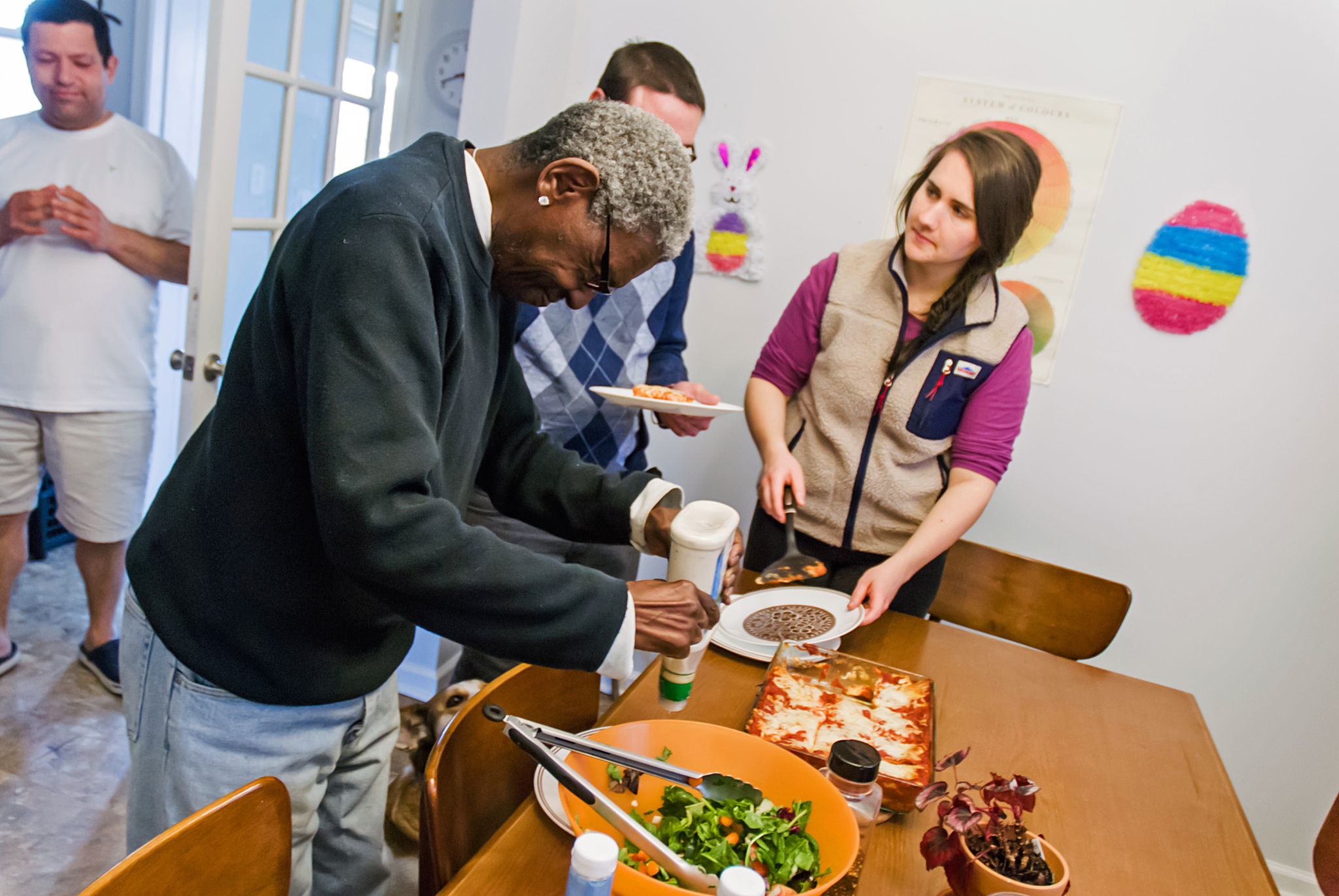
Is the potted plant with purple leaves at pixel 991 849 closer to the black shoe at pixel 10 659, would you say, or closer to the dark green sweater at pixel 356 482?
the dark green sweater at pixel 356 482

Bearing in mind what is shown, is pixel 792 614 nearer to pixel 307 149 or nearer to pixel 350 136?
pixel 307 149

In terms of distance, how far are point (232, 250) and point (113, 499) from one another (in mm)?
864

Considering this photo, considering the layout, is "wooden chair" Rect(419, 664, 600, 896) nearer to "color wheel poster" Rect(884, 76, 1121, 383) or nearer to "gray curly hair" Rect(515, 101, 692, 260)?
"gray curly hair" Rect(515, 101, 692, 260)

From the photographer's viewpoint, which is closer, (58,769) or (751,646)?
(751,646)

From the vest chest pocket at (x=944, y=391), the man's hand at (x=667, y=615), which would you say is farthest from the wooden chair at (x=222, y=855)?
the vest chest pocket at (x=944, y=391)

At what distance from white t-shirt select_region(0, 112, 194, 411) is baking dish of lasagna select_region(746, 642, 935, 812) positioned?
2.04 meters

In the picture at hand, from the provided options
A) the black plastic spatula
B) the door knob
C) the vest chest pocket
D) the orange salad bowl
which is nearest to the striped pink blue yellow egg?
the vest chest pocket

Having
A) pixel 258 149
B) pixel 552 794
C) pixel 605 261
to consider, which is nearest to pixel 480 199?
pixel 605 261

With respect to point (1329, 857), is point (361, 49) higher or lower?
higher

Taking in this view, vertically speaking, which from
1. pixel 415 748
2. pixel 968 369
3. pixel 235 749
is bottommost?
pixel 415 748

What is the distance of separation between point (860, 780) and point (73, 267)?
2343 mm

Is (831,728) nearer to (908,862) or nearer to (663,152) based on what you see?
(908,862)

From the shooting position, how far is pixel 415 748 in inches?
81.0

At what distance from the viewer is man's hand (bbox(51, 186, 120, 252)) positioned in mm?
2109
